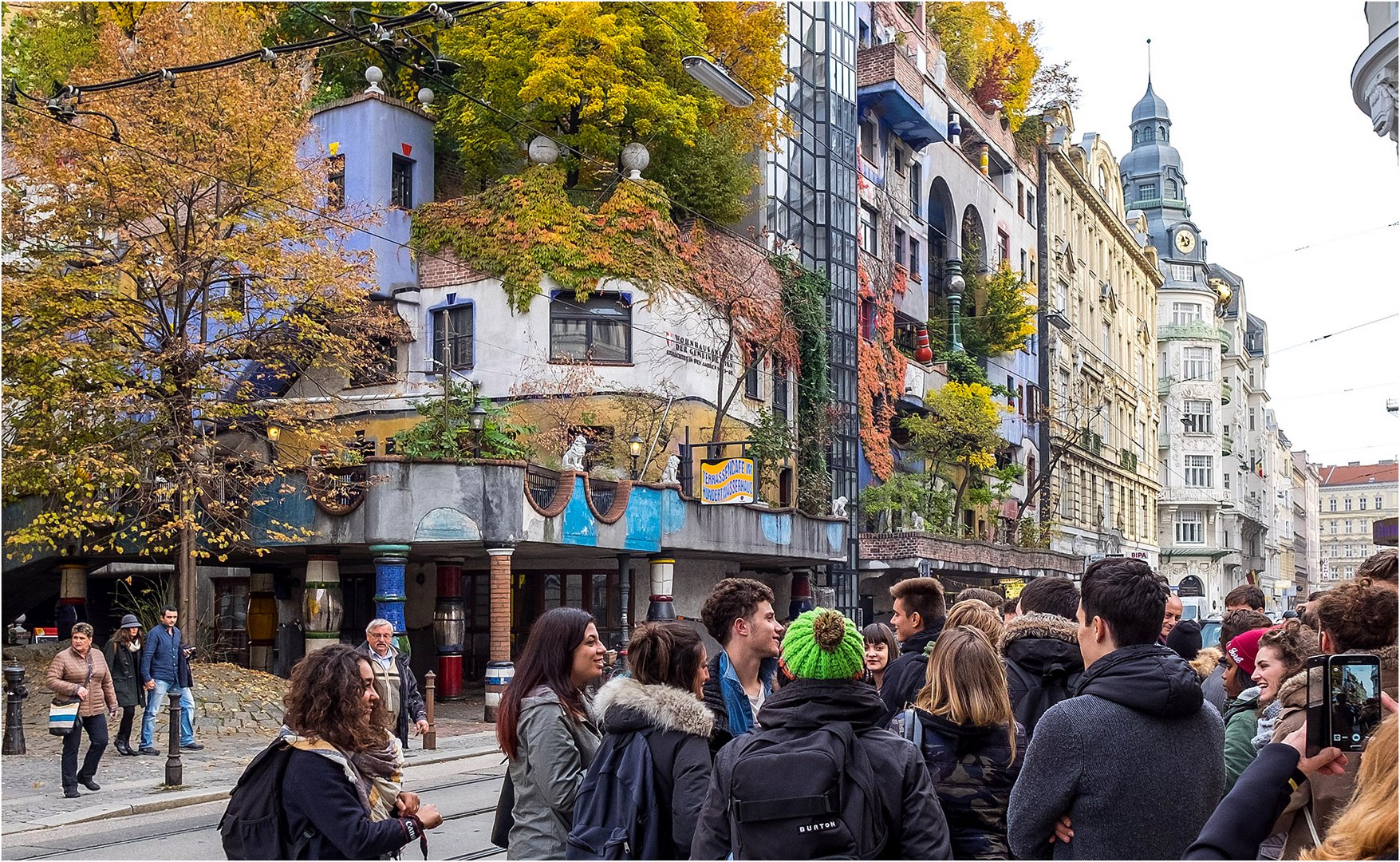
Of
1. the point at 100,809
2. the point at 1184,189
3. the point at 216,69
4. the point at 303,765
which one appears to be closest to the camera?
the point at 303,765

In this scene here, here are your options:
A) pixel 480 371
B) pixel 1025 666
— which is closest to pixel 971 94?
pixel 480 371

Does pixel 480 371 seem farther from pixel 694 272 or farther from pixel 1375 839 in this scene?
pixel 1375 839

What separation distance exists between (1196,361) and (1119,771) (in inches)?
3127

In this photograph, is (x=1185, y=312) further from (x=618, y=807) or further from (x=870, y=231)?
(x=618, y=807)

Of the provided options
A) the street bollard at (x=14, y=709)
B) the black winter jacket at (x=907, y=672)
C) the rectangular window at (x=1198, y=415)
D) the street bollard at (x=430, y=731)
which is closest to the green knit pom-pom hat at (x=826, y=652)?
the black winter jacket at (x=907, y=672)

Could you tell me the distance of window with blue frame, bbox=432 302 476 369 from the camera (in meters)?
29.7

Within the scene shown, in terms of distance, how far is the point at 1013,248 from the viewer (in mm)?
52438

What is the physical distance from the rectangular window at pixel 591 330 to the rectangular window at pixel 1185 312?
58.1 m

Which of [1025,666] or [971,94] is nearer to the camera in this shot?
[1025,666]

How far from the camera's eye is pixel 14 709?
55.7ft

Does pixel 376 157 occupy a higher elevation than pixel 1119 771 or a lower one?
higher

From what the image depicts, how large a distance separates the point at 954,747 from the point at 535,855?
1.72 metres

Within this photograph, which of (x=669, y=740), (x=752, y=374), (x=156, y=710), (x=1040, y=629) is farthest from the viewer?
(x=752, y=374)

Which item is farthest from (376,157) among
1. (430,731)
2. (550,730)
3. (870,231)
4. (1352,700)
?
(1352,700)
